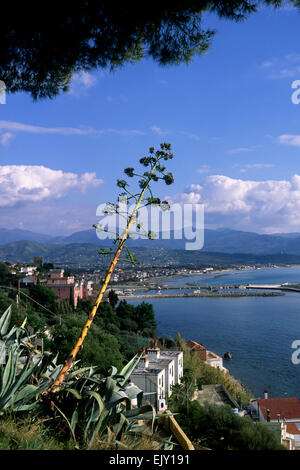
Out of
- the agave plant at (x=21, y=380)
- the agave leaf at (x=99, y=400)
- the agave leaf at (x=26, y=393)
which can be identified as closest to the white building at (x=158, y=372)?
the agave plant at (x=21, y=380)

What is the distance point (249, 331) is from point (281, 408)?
14.2 meters

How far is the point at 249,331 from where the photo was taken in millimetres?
25266

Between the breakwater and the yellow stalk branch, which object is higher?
the yellow stalk branch

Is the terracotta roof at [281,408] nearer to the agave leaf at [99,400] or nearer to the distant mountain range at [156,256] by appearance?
the agave leaf at [99,400]

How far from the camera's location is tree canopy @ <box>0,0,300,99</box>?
8.15 ft

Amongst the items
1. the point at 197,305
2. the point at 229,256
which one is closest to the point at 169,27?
the point at 197,305

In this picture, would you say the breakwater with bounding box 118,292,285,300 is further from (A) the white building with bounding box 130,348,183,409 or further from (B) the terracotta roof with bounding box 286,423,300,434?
(B) the terracotta roof with bounding box 286,423,300,434

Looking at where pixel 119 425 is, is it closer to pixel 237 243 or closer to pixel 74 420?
pixel 74 420

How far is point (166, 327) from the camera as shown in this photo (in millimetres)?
27062

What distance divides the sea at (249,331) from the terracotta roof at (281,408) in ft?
8.53

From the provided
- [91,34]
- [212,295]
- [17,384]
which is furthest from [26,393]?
[212,295]

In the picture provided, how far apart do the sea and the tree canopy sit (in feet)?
45.8

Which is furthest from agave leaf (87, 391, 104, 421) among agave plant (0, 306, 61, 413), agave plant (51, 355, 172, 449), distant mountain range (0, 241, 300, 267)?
distant mountain range (0, 241, 300, 267)

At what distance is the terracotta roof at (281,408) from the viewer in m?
11.0
